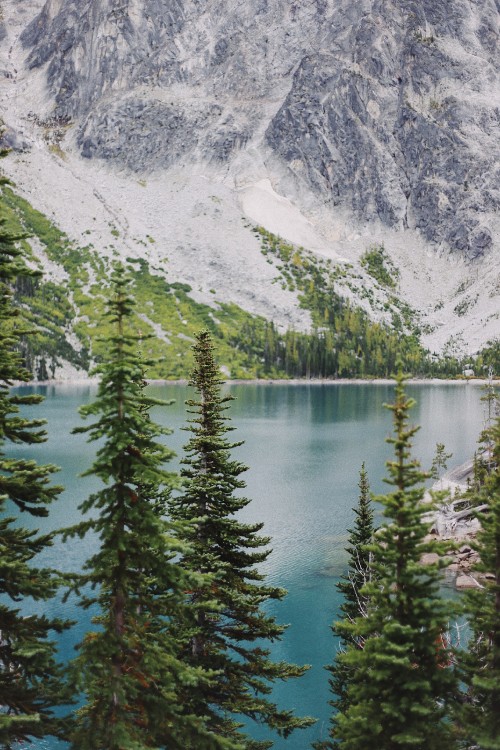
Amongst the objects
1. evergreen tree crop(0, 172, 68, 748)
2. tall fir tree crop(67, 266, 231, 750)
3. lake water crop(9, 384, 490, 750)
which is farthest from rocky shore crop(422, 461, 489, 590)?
evergreen tree crop(0, 172, 68, 748)

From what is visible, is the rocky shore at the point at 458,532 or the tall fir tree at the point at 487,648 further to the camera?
the rocky shore at the point at 458,532

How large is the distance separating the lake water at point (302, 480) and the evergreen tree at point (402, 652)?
2085 centimetres

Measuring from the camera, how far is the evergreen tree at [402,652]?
14.8 m

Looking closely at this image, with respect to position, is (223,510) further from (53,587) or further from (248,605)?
(53,587)

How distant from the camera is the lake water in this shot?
141 ft

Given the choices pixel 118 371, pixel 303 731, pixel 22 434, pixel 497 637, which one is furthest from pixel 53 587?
pixel 303 731

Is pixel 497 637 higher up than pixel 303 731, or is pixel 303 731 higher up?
pixel 497 637

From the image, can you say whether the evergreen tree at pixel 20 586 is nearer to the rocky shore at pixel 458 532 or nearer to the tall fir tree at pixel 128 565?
the tall fir tree at pixel 128 565

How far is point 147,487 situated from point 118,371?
1003 centimetres

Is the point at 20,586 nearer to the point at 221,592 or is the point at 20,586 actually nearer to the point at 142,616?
the point at 142,616

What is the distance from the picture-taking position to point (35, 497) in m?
15.5

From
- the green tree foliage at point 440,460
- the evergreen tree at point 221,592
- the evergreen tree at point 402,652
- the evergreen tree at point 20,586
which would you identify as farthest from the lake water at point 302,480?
the evergreen tree at point 20,586

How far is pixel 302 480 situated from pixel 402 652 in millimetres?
74528

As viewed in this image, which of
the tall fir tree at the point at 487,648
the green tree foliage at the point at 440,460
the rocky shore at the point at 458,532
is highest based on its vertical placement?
the tall fir tree at the point at 487,648
